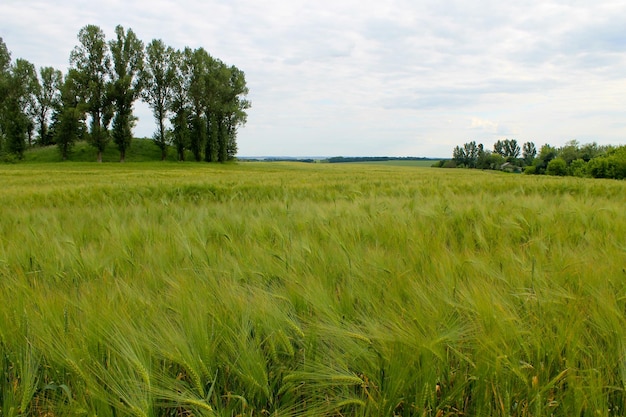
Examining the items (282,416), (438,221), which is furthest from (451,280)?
(438,221)

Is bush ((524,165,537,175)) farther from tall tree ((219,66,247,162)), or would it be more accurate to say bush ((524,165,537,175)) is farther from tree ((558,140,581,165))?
tall tree ((219,66,247,162))

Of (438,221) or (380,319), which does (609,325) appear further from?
(438,221)

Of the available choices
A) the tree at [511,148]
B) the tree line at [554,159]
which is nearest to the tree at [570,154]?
the tree line at [554,159]

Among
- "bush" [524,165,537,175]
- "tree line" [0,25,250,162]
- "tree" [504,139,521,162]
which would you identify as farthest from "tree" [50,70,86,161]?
"tree" [504,139,521,162]

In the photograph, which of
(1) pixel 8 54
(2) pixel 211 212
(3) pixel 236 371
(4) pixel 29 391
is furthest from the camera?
(1) pixel 8 54

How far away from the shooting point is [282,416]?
3.10ft

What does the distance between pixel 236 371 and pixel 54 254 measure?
5.36 feet

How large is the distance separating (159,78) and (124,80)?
4315 millimetres

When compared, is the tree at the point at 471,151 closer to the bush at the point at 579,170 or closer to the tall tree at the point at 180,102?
the bush at the point at 579,170

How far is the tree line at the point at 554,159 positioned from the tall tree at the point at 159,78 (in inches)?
2221

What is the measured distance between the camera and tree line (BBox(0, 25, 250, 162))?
36.8 m

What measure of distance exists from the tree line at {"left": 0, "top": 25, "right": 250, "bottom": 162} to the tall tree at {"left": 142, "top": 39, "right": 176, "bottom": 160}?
4.0 inches

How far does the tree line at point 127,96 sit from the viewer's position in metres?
36.8

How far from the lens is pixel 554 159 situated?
6681cm
